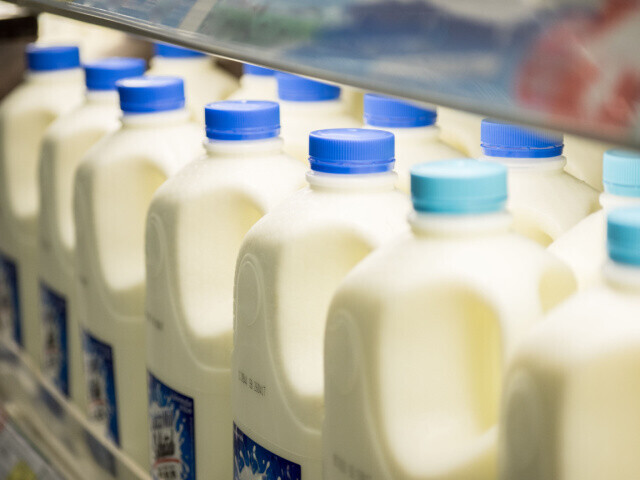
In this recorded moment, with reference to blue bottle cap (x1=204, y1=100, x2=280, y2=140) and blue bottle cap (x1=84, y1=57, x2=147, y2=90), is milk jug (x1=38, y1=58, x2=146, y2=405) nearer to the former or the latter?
blue bottle cap (x1=84, y1=57, x2=147, y2=90)

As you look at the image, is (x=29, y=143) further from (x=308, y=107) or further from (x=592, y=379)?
(x=592, y=379)

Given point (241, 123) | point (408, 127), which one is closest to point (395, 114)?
point (408, 127)

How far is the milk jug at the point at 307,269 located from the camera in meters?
0.92

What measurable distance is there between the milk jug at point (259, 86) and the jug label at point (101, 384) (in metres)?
0.47

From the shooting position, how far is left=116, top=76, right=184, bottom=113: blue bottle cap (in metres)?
1.34

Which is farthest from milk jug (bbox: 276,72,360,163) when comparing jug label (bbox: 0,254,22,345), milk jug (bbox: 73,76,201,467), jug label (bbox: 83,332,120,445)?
Result: jug label (bbox: 0,254,22,345)

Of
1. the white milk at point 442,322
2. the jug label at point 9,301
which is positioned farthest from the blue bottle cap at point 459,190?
the jug label at point 9,301

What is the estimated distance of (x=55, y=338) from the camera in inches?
66.8

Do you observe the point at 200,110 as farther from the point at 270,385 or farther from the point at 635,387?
A: the point at 635,387

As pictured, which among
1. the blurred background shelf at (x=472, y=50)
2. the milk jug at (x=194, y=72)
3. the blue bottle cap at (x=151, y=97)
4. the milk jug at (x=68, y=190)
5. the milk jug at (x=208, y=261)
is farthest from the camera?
the milk jug at (x=194, y=72)

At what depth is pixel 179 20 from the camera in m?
0.85

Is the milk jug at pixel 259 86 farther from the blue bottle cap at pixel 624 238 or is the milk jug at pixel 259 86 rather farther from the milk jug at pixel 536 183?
the blue bottle cap at pixel 624 238

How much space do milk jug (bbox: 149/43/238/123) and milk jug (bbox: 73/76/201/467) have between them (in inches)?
15.5

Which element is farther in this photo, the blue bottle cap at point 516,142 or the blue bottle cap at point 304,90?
the blue bottle cap at point 304,90
